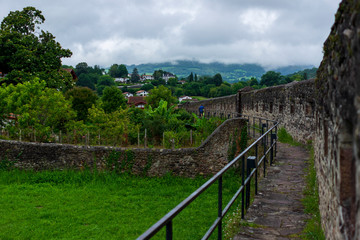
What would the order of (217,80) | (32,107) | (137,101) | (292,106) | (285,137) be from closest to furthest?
(292,106)
(285,137)
(32,107)
(137,101)
(217,80)

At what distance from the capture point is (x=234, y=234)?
14.0 feet

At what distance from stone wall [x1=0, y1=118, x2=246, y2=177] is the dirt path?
431cm

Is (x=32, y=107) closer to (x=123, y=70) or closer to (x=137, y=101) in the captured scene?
(x=137, y=101)

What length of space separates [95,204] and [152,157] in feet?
10.2

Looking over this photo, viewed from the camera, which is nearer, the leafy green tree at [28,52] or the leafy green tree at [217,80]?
the leafy green tree at [28,52]

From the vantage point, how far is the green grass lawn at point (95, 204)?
25.0 feet

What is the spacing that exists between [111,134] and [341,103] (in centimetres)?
1627

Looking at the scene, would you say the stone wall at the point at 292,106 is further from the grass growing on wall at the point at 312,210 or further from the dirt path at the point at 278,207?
the grass growing on wall at the point at 312,210

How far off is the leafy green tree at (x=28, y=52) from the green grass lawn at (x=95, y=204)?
12.8 m

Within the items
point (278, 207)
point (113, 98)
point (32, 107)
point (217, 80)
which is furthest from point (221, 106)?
point (217, 80)

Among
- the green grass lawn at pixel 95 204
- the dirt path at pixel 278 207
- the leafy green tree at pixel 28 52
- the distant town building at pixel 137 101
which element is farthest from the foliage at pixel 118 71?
Result: the dirt path at pixel 278 207

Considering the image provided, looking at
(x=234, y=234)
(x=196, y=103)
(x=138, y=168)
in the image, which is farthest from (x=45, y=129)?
(x=196, y=103)

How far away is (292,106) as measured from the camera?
520 inches

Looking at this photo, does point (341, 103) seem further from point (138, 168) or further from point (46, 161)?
point (46, 161)
